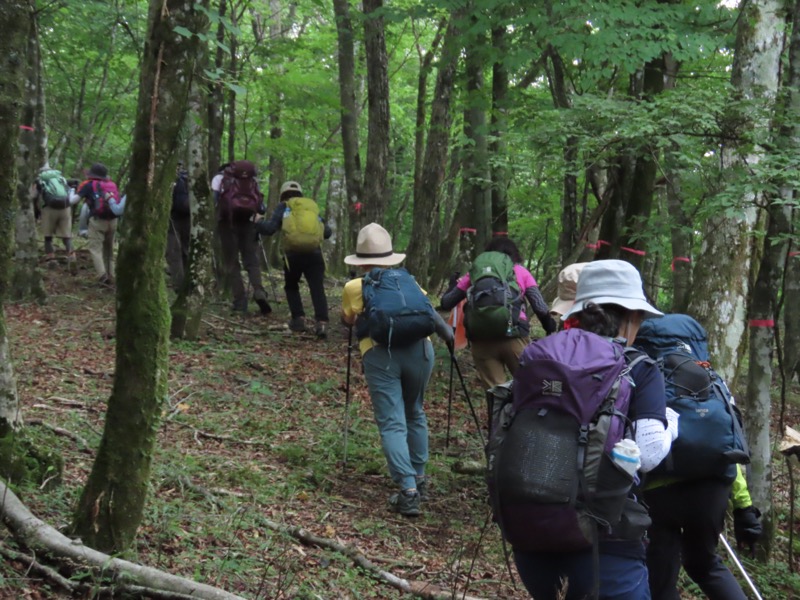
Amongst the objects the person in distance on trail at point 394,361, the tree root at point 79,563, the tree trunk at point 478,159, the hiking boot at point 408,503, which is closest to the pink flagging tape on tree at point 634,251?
the tree trunk at point 478,159

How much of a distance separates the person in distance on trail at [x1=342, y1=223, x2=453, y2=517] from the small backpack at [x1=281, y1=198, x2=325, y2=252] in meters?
4.94

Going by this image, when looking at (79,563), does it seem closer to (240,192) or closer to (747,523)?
(747,523)

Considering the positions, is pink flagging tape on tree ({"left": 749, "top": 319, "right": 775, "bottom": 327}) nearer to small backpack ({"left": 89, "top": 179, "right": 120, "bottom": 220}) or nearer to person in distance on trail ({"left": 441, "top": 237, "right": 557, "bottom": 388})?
person in distance on trail ({"left": 441, "top": 237, "right": 557, "bottom": 388})

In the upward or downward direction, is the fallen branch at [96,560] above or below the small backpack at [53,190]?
below

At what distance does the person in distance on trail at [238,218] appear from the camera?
38.4ft

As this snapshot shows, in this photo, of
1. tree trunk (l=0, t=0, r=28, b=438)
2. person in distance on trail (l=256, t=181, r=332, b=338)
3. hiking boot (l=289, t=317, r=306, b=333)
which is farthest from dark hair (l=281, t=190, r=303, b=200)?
tree trunk (l=0, t=0, r=28, b=438)

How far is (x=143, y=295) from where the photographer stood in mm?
3512

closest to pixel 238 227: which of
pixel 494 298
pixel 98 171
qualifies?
pixel 98 171

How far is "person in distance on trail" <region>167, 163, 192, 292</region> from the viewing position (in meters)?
12.2

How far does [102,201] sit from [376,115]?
5.14 metres

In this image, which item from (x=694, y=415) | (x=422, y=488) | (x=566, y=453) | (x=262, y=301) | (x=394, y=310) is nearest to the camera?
(x=566, y=453)

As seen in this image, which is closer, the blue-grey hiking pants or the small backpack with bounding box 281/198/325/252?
the blue-grey hiking pants

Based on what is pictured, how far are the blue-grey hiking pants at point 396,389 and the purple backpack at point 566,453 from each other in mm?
3232

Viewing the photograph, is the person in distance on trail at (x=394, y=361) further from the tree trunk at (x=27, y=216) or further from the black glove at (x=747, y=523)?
the tree trunk at (x=27, y=216)
